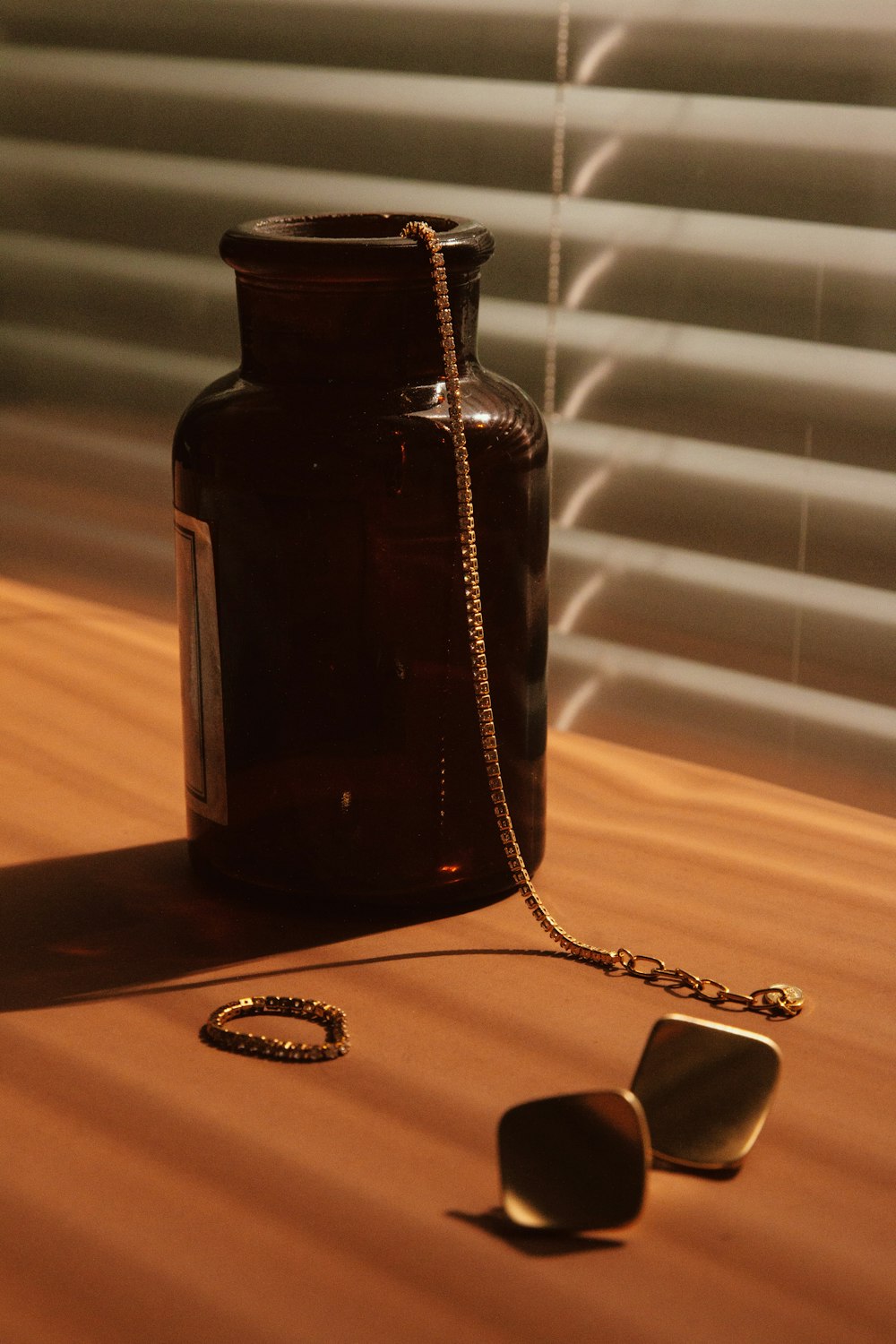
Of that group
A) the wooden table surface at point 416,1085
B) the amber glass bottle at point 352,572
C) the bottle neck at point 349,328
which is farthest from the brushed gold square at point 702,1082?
the bottle neck at point 349,328

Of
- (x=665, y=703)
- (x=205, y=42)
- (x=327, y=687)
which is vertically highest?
(x=205, y=42)

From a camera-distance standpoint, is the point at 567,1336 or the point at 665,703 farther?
the point at 665,703

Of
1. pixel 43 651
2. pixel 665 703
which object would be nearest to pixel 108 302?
pixel 43 651

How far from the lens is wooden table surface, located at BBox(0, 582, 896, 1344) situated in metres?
0.51

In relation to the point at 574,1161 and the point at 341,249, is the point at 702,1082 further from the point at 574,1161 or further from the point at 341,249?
the point at 341,249

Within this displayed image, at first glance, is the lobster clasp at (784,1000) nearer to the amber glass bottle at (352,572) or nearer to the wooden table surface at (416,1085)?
the wooden table surface at (416,1085)

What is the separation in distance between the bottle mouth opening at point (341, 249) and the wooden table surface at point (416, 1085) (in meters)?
0.29

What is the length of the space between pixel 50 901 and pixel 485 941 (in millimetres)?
208

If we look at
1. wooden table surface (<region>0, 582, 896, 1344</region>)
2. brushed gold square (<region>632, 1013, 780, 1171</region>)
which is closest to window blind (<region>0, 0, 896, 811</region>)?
wooden table surface (<region>0, 582, 896, 1344</region>)

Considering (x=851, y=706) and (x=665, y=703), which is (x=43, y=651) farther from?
(x=851, y=706)

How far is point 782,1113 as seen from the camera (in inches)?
24.3

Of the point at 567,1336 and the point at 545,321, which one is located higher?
the point at 545,321

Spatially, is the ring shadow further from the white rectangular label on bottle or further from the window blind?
the window blind

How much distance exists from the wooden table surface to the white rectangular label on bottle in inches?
2.5
